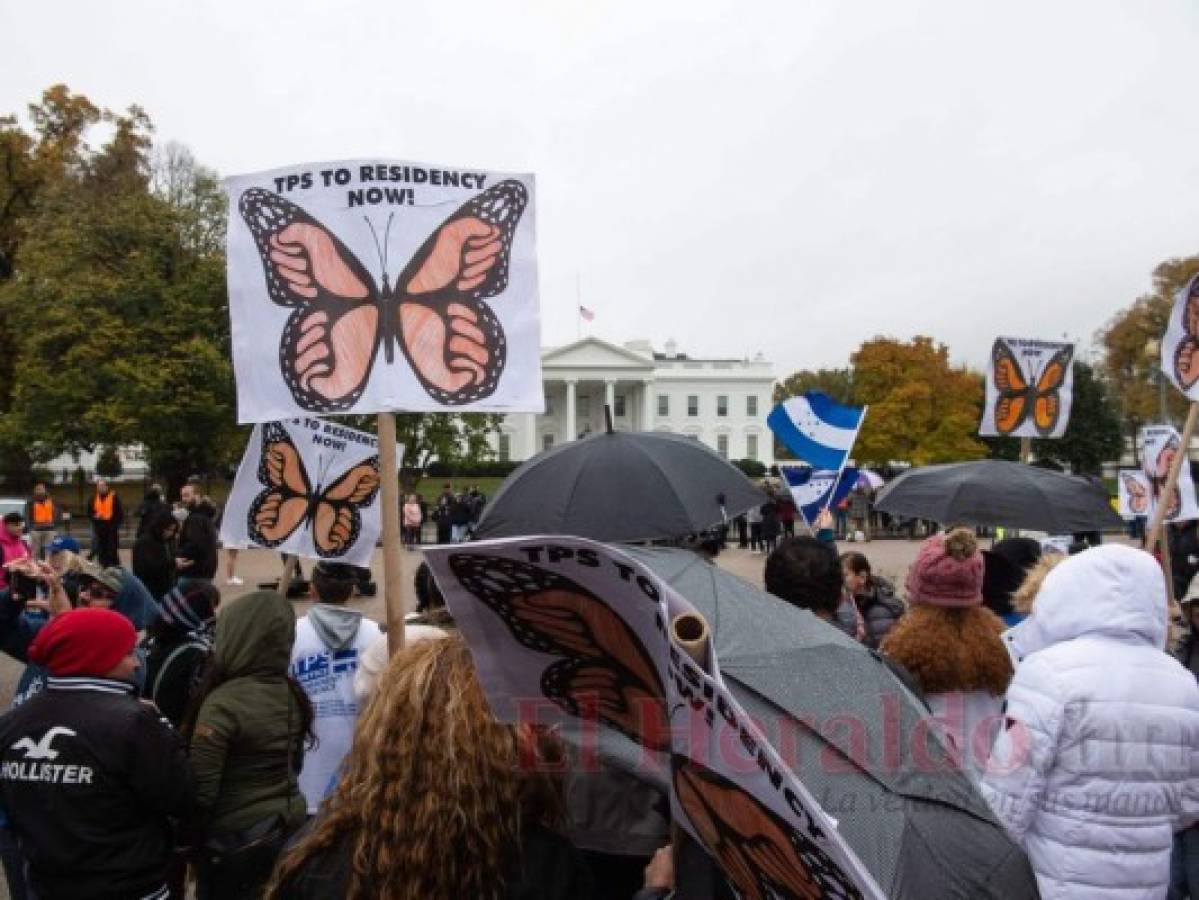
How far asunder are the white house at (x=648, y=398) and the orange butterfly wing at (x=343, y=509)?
77.2 metres

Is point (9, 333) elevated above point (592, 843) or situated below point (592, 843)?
above

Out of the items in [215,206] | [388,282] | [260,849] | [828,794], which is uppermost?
[215,206]

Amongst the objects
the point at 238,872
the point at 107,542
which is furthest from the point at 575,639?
the point at 107,542

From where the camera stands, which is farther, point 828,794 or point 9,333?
point 9,333

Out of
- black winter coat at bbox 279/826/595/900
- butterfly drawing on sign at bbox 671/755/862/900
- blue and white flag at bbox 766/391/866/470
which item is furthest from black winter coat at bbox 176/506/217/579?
butterfly drawing on sign at bbox 671/755/862/900

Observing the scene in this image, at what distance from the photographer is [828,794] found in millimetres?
1523

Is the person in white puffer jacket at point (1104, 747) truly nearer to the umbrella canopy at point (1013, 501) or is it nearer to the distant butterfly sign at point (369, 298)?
the distant butterfly sign at point (369, 298)

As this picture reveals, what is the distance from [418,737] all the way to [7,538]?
32.7 ft

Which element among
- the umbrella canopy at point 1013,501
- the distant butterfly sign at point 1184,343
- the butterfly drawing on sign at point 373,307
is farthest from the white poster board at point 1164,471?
the butterfly drawing on sign at point 373,307

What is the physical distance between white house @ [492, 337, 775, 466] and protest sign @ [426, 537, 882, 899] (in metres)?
81.3

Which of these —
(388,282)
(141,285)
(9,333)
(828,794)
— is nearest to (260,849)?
(388,282)

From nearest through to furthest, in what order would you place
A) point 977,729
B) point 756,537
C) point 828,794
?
point 828,794, point 977,729, point 756,537

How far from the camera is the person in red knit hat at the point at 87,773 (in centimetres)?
270

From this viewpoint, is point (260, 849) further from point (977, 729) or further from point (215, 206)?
point (215, 206)
